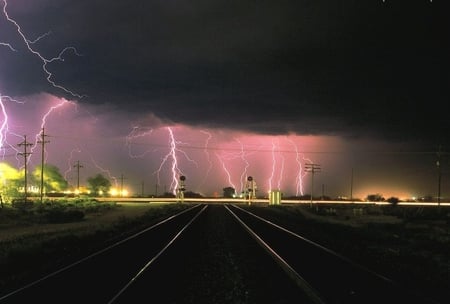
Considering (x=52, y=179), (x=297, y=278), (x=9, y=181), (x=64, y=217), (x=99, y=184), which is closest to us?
(x=297, y=278)

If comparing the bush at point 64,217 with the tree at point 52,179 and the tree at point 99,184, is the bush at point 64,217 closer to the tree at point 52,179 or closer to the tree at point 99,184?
the tree at point 52,179

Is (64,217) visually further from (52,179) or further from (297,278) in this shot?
(52,179)

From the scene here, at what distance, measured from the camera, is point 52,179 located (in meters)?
150

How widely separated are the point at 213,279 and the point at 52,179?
14450cm

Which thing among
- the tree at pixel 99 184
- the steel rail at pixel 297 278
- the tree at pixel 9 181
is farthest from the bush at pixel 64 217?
the tree at pixel 99 184

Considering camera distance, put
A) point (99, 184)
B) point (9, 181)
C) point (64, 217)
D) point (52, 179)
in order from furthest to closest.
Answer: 1. point (99, 184)
2. point (52, 179)
3. point (9, 181)
4. point (64, 217)

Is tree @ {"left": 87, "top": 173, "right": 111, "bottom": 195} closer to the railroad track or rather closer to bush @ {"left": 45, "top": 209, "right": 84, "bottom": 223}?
bush @ {"left": 45, "top": 209, "right": 84, "bottom": 223}

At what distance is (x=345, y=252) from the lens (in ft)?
66.3

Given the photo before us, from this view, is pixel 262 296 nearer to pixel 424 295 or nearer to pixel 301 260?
pixel 424 295

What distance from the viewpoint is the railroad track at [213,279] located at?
35.1 ft

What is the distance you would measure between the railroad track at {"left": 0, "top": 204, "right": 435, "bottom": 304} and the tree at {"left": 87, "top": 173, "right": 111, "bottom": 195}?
158m

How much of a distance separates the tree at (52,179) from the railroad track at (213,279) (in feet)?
436

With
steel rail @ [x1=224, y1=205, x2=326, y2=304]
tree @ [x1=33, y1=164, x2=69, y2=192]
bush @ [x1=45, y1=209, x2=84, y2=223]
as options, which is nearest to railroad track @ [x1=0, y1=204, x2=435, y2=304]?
steel rail @ [x1=224, y1=205, x2=326, y2=304]

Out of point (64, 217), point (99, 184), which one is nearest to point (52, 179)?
point (99, 184)
